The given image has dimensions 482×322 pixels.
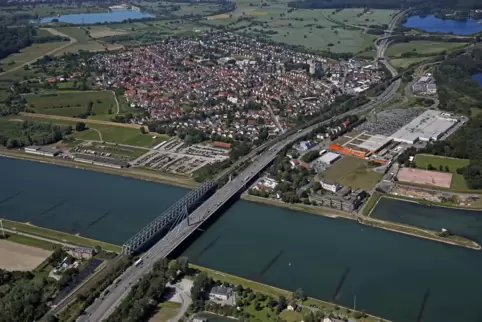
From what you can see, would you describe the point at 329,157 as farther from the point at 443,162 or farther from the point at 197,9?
the point at 197,9

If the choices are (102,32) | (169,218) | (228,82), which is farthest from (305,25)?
(169,218)

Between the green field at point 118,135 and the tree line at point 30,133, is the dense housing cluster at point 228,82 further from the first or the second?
the tree line at point 30,133

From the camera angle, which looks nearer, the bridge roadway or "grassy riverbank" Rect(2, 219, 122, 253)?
the bridge roadway

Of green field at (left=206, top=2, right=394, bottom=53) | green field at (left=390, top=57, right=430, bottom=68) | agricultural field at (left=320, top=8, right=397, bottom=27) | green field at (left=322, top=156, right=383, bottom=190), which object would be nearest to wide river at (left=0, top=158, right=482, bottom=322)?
green field at (left=322, top=156, right=383, bottom=190)

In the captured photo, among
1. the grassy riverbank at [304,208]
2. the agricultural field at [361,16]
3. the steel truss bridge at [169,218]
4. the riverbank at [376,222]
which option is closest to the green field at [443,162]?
the riverbank at [376,222]

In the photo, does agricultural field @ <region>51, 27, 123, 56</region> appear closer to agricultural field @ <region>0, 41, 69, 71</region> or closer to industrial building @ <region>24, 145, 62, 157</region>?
agricultural field @ <region>0, 41, 69, 71</region>
